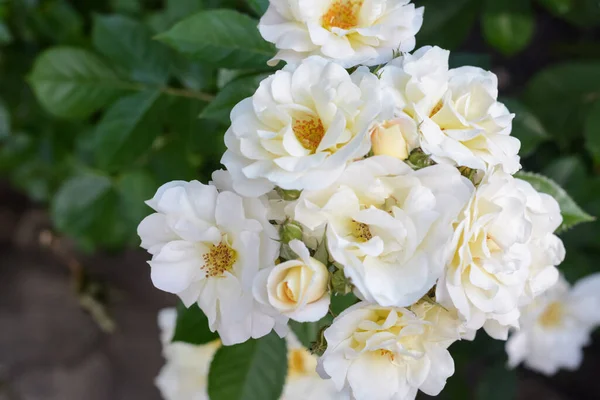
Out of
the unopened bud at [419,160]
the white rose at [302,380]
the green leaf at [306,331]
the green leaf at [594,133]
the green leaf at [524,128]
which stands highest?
the unopened bud at [419,160]

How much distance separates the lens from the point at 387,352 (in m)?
0.64

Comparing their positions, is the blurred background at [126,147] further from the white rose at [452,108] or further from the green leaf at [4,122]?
the white rose at [452,108]

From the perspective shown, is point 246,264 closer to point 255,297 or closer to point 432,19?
point 255,297

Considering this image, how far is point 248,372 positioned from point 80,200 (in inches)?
30.6

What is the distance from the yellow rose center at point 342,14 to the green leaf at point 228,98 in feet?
0.58

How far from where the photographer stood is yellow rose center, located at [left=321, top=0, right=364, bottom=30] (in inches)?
28.3

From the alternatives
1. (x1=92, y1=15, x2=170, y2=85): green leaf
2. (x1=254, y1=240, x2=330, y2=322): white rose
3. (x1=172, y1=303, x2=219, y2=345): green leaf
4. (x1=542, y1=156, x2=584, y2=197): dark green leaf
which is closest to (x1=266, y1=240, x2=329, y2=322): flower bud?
(x1=254, y1=240, x2=330, y2=322): white rose

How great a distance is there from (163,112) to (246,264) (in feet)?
2.38

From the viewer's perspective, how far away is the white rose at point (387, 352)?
0.60 m

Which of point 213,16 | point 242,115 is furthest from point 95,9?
point 242,115

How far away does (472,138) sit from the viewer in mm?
634

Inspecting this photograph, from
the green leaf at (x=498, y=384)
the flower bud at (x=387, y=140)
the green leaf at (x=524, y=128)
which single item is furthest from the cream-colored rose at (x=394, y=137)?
the green leaf at (x=498, y=384)

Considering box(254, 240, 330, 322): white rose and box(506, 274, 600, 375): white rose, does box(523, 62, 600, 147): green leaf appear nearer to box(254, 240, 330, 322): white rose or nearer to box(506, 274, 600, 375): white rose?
box(506, 274, 600, 375): white rose

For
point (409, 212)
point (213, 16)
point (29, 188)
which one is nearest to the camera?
point (409, 212)
